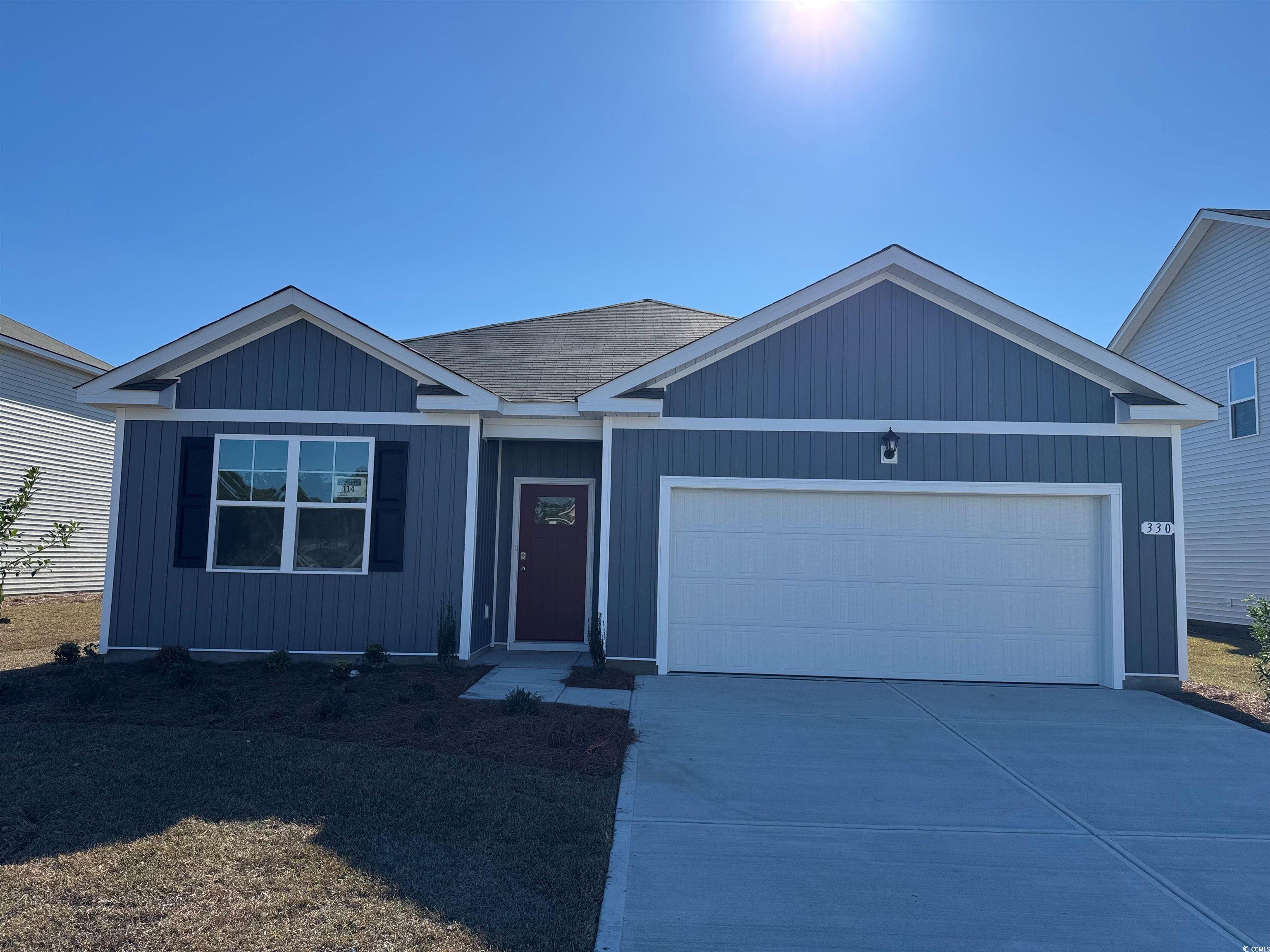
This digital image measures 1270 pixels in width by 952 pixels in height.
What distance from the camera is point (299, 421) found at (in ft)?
28.5

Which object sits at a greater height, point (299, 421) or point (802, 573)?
point (299, 421)

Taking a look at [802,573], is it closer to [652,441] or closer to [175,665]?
[652,441]

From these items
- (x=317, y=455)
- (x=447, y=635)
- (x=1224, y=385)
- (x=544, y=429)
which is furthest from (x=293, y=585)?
(x=1224, y=385)

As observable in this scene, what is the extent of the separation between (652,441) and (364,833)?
5.28 m

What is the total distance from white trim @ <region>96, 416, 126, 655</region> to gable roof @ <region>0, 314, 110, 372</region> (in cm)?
737

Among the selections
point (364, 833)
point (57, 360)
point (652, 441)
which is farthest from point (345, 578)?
point (57, 360)

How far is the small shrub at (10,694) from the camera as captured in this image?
6.53 metres

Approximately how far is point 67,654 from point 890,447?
9022 mm

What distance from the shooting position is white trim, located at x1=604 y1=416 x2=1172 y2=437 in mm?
8281

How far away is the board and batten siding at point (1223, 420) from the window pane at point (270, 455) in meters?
12.9

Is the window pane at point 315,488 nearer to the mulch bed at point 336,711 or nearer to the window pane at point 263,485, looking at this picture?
the window pane at point 263,485

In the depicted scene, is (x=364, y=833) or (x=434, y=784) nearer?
(x=364, y=833)

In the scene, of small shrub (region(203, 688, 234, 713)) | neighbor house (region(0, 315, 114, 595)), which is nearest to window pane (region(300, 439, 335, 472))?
small shrub (region(203, 688, 234, 713))

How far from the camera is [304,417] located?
8672mm
